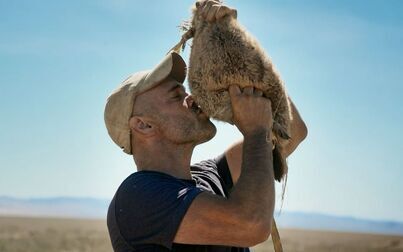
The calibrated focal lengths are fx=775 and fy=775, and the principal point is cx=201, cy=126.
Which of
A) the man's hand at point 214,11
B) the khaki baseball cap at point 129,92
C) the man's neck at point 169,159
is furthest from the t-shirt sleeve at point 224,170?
the man's hand at point 214,11

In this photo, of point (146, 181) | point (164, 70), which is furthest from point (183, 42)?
point (146, 181)

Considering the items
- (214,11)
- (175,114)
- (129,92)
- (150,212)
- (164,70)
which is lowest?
(150,212)

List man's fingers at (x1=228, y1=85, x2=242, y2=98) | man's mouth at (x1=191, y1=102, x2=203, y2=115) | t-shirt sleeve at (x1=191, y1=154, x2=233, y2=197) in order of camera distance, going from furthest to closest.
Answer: t-shirt sleeve at (x1=191, y1=154, x2=233, y2=197)
man's mouth at (x1=191, y1=102, x2=203, y2=115)
man's fingers at (x1=228, y1=85, x2=242, y2=98)

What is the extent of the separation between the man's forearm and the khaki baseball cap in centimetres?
90

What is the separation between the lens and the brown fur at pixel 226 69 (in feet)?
15.1

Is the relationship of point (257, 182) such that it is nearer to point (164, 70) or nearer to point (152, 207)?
point (152, 207)

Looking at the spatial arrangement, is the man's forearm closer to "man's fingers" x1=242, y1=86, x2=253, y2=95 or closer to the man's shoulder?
"man's fingers" x1=242, y1=86, x2=253, y2=95

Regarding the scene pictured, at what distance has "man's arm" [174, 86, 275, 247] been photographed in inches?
173

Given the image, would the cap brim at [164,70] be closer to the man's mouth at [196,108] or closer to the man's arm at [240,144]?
the man's mouth at [196,108]

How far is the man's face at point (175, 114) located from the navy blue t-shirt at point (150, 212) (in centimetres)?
30

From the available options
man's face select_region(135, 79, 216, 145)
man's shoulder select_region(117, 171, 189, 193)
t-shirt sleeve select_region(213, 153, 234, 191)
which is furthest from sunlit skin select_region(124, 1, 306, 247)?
t-shirt sleeve select_region(213, 153, 234, 191)

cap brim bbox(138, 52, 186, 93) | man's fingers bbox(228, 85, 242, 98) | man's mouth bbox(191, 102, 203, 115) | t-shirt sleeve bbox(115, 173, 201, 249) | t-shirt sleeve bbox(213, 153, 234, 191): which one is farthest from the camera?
t-shirt sleeve bbox(213, 153, 234, 191)

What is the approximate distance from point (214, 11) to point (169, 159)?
40.4 inches

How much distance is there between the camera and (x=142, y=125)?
5219 millimetres
